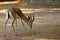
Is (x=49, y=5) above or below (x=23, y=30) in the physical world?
below

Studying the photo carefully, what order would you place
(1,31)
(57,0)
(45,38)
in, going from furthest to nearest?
(57,0)
(1,31)
(45,38)

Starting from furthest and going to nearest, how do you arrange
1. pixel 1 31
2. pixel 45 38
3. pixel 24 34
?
1. pixel 1 31
2. pixel 24 34
3. pixel 45 38

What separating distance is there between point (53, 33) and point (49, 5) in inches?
211

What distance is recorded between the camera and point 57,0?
10.4 meters

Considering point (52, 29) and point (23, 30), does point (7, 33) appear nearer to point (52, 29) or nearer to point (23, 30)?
point (23, 30)

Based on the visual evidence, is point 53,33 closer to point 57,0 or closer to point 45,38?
point 45,38

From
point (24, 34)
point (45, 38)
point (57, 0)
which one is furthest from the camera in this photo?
point (57, 0)

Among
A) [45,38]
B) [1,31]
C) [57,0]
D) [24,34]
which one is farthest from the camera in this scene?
[57,0]

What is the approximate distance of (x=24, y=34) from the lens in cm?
521

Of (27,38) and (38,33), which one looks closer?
(27,38)

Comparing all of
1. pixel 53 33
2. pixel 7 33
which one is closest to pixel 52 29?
pixel 53 33

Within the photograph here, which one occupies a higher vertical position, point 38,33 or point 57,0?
point 38,33

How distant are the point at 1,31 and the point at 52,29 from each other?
52.8 inches

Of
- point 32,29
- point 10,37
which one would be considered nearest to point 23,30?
point 32,29
